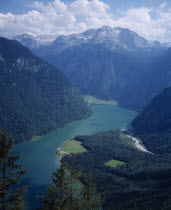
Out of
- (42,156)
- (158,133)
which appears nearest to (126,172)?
(42,156)

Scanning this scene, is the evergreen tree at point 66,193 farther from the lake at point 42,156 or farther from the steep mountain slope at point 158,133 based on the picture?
the steep mountain slope at point 158,133

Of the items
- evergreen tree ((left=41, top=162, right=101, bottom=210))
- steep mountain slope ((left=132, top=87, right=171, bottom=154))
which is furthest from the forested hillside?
evergreen tree ((left=41, top=162, right=101, bottom=210))

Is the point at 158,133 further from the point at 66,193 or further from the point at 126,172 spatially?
Answer: the point at 66,193

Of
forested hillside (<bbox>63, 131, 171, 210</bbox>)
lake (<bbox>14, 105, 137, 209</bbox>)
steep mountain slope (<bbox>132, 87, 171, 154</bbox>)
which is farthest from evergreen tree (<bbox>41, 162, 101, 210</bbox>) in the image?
steep mountain slope (<bbox>132, 87, 171, 154</bbox>)

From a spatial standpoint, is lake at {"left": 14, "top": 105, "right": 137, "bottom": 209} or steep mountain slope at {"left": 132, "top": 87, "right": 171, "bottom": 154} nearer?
lake at {"left": 14, "top": 105, "right": 137, "bottom": 209}

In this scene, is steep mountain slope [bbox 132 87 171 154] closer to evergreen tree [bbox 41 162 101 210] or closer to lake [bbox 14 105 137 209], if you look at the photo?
lake [bbox 14 105 137 209]

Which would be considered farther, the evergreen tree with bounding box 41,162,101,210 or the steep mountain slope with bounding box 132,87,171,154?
the steep mountain slope with bounding box 132,87,171,154

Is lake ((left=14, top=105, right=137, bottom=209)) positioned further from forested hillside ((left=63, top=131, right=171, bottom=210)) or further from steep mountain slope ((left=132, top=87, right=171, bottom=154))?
steep mountain slope ((left=132, top=87, right=171, bottom=154))

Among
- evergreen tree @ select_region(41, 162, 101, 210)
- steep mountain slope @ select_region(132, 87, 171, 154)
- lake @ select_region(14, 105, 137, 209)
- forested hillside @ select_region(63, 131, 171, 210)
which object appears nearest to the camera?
evergreen tree @ select_region(41, 162, 101, 210)

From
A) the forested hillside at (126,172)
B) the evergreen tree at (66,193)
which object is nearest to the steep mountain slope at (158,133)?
the forested hillside at (126,172)

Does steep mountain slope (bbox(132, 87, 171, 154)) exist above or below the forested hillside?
above

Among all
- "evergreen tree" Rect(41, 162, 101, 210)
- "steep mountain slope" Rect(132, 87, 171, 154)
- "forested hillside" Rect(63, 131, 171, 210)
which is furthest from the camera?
"steep mountain slope" Rect(132, 87, 171, 154)

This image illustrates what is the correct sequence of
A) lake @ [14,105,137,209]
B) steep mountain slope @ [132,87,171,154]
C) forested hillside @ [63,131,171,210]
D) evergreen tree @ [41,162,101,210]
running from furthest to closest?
steep mountain slope @ [132,87,171,154] → lake @ [14,105,137,209] → forested hillside @ [63,131,171,210] → evergreen tree @ [41,162,101,210]

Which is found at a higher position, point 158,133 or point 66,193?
point 158,133
